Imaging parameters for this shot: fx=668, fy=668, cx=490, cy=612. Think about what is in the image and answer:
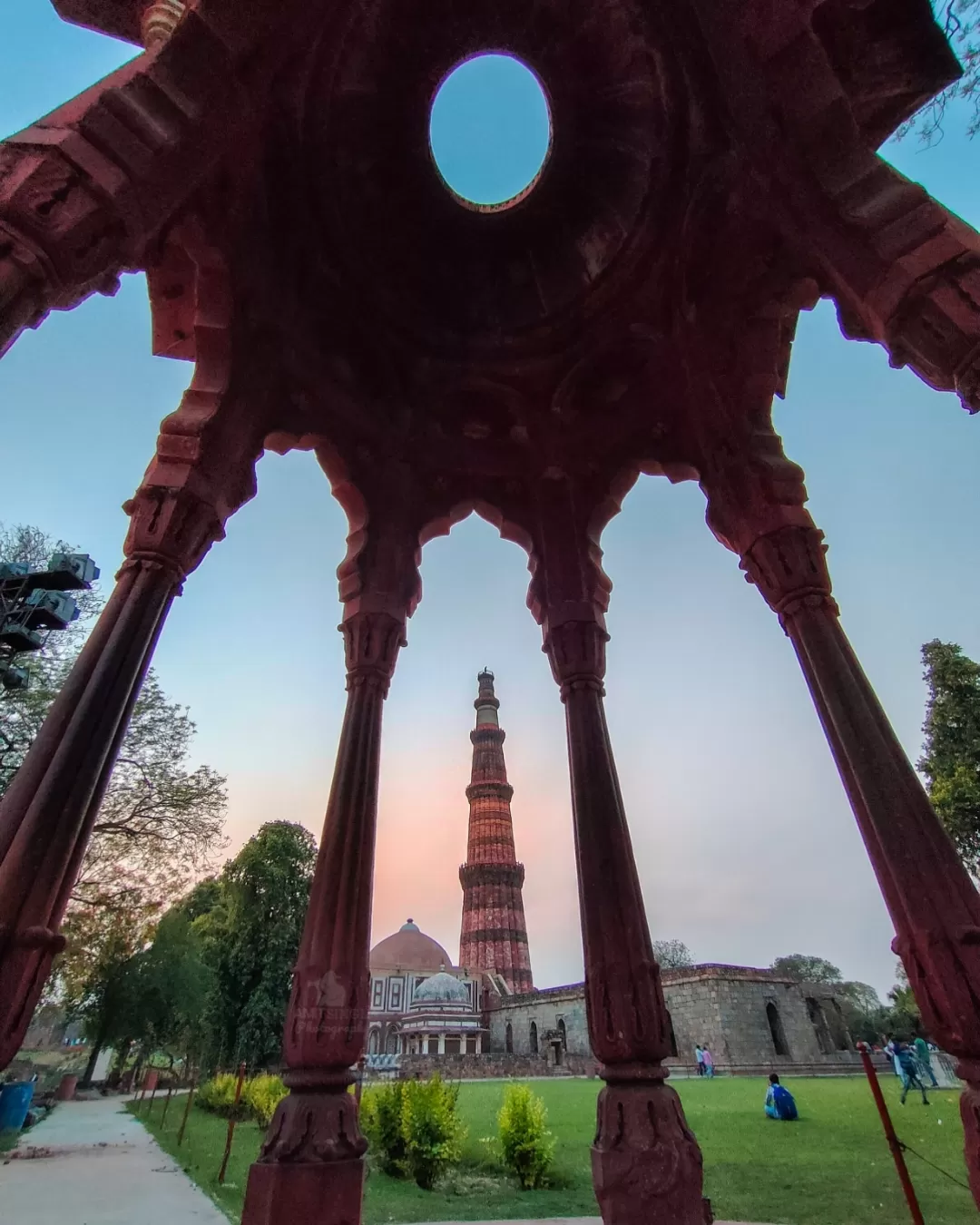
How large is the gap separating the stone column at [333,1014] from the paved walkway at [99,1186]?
227cm

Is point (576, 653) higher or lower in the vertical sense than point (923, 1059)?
higher

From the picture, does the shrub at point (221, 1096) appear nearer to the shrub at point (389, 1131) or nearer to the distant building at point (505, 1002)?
the distant building at point (505, 1002)

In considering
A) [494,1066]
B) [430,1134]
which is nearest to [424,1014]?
[494,1066]

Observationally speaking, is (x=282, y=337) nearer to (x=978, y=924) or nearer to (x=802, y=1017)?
(x=978, y=924)

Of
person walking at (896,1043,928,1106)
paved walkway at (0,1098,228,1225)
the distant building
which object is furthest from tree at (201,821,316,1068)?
person walking at (896,1043,928,1106)

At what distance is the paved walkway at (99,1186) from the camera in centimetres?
534

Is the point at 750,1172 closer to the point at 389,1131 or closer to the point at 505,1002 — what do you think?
the point at 389,1131

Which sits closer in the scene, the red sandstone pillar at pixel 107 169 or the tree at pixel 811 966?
the red sandstone pillar at pixel 107 169

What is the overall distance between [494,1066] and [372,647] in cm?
2622

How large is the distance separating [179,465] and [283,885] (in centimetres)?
1989

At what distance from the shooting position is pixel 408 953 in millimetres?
48281

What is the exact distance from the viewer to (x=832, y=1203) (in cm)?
552

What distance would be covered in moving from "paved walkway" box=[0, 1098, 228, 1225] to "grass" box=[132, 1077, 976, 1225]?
34 cm

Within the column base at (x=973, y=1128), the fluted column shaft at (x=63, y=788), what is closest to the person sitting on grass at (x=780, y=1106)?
the column base at (x=973, y=1128)
